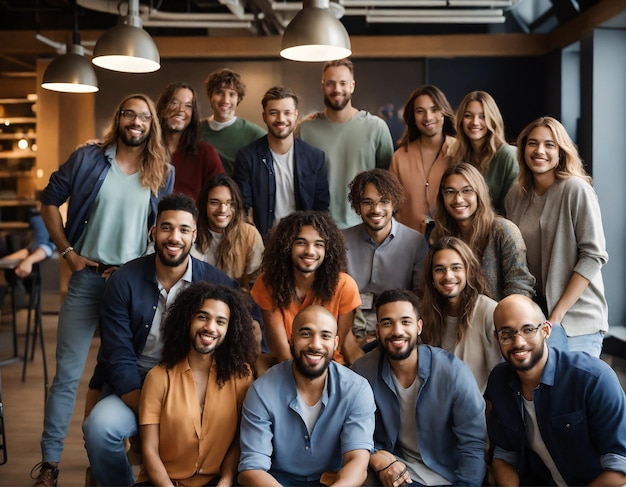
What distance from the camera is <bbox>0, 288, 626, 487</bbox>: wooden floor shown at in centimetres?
412

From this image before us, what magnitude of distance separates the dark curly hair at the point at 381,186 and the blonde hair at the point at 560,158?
0.57 metres

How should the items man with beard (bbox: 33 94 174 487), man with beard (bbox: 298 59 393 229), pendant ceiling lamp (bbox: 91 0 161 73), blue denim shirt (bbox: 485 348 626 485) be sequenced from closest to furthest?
blue denim shirt (bbox: 485 348 626 485), man with beard (bbox: 33 94 174 487), pendant ceiling lamp (bbox: 91 0 161 73), man with beard (bbox: 298 59 393 229)

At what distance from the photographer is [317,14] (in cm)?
348

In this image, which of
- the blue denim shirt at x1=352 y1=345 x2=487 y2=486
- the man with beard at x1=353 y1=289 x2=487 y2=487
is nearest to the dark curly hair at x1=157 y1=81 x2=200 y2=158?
the man with beard at x1=353 y1=289 x2=487 y2=487

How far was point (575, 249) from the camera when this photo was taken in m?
3.41

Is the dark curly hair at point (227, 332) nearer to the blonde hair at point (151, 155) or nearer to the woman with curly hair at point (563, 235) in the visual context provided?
the blonde hair at point (151, 155)

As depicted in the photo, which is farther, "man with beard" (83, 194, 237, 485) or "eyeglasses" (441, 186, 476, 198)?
"eyeglasses" (441, 186, 476, 198)

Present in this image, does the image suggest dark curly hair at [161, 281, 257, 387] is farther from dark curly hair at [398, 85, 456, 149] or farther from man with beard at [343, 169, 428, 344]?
dark curly hair at [398, 85, 456, 149]

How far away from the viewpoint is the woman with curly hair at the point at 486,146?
3.86m

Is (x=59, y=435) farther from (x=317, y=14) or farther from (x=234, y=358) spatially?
(x=317, y=14)

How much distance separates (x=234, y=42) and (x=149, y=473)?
595cm

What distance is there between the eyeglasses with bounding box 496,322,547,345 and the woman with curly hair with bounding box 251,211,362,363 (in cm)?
82

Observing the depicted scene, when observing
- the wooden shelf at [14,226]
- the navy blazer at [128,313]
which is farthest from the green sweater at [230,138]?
the wooden shelf at [14,226]

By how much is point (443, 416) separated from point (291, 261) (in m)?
0.96
